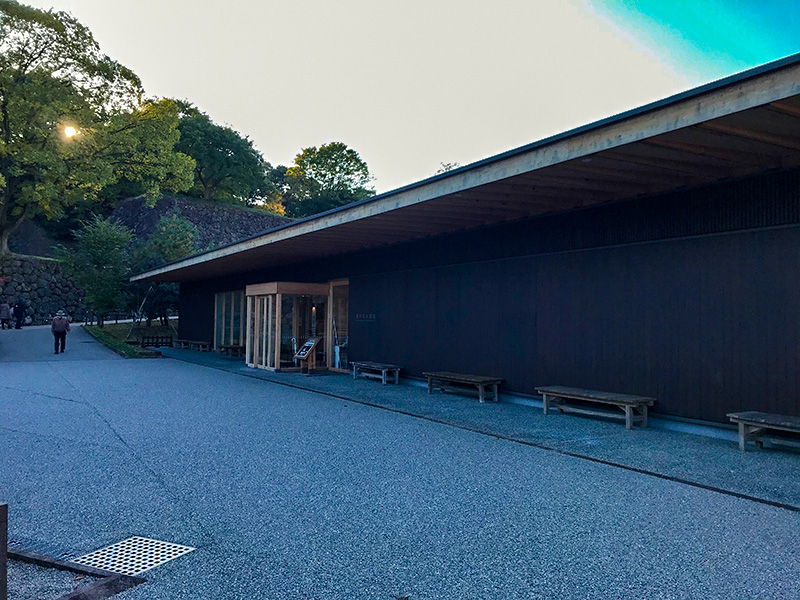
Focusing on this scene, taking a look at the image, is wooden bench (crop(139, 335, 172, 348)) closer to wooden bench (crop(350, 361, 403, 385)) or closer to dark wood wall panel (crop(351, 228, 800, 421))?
wooden bench (crop(350, 361, 403, 385))

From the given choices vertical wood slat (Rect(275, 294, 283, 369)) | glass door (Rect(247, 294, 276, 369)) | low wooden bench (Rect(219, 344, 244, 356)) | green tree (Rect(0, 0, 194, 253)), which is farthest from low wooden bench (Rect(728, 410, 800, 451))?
green tree (Rect(0, 0, 194, 253))

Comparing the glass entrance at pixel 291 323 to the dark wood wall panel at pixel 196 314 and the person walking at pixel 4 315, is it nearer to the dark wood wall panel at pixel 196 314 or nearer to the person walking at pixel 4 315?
the dark wood wall panel at pixel 196 314

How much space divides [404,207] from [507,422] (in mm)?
3412

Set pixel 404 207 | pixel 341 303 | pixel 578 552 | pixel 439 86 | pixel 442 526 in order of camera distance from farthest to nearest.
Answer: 1. pixel 439 86
2. pixel 341 303
3. pixel 404 207
4. pixel 442 526
5. pixel 578 552

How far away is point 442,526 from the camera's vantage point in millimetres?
3729

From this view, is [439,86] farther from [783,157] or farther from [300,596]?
[300,596]

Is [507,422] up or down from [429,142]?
down

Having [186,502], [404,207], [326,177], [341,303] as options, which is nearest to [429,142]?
[326,177]

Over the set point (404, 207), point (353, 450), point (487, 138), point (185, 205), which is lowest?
point (353, 450)

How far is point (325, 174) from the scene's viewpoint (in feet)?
197

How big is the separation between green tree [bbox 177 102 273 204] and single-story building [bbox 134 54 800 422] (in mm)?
37251

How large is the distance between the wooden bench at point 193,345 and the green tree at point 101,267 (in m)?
3.10

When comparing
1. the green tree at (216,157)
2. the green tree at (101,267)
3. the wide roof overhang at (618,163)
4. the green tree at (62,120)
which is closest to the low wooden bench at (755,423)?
the wide roof overhang at (618,163)

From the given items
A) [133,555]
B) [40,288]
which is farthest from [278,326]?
[40,288]
